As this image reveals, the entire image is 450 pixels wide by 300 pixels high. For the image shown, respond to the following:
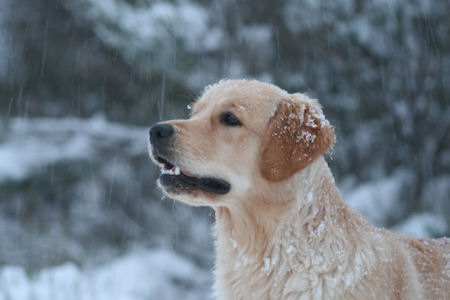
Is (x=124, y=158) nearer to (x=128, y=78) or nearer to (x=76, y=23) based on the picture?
A: (x=128, y=78)

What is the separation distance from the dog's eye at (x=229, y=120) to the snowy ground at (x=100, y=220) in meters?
3.32

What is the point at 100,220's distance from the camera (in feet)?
21.7

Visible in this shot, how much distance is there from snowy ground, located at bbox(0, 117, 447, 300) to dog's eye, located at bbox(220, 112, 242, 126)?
3316 mm

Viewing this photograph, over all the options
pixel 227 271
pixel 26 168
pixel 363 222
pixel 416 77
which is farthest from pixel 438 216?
pixel 26 168

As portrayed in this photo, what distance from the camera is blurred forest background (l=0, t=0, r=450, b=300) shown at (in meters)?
6.21

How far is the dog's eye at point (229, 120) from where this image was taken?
9.71 feet

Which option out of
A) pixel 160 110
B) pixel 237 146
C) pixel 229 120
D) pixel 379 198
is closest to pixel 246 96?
pixel 229 120

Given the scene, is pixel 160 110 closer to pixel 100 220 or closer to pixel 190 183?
pixel 100 220

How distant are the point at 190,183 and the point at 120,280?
3.49 metres

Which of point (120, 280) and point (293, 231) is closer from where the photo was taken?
point (293, 231)

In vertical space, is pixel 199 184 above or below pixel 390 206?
above

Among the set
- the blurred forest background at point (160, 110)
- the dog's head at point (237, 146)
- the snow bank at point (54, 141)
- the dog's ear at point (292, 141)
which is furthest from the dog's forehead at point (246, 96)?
the snow bank at point (54, 141)

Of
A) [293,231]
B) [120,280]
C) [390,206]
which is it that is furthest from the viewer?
[390,206]

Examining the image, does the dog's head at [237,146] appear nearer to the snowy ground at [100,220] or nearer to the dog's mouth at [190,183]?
the dog's mouth at [190,183]
